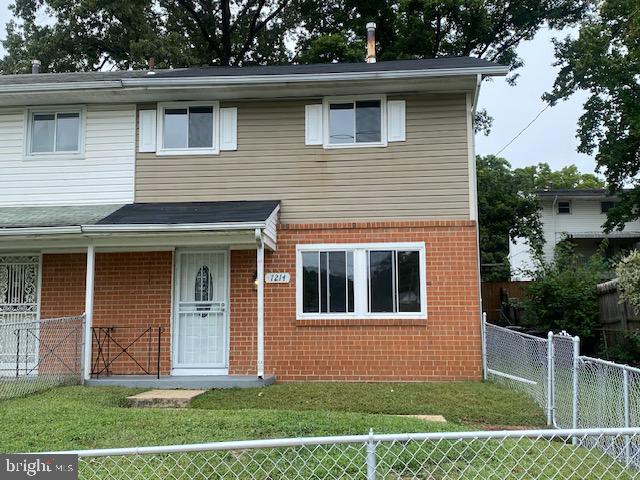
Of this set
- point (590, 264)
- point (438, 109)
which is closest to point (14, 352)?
point (438, 109)

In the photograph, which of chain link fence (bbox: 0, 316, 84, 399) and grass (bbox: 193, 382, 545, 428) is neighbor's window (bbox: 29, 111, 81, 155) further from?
grass (bbox: 193, 382, 545, 428)

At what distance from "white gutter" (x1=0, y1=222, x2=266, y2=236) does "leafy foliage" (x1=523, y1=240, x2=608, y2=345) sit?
8.45 meters

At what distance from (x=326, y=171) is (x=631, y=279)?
604 centimetres

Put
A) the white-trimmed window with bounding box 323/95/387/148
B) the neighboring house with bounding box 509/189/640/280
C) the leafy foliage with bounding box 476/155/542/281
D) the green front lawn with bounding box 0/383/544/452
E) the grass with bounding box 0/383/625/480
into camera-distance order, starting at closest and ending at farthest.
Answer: the grass with bounding box 0/383/625/480, the green front lawn with bounding box 0/383/544/452, the white-trimmed window with bounding box 323/95/387/148, the leafy foliage with bounding box 476/155/542/281, the neighboring house with bounding box 509/189/640/280

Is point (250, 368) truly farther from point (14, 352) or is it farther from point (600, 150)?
point (600, 150)

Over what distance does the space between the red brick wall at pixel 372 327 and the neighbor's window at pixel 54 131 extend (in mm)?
4022

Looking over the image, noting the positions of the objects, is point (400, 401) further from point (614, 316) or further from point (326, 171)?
point (614, 316)

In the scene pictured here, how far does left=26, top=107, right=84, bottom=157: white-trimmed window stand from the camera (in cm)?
1166

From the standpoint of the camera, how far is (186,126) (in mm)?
11539

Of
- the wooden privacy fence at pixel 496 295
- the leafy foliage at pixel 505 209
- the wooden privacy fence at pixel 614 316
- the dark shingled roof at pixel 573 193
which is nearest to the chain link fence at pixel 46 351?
the wooden privacy fence at pixel 614 316

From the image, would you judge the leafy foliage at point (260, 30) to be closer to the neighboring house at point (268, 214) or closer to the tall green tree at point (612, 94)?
the tall green tree at point (612, 94)

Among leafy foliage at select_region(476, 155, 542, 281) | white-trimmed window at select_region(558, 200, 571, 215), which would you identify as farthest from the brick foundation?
white-trimmed window at select_region(558, 200, 571, 215)

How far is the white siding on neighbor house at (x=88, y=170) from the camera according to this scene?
11477 mm

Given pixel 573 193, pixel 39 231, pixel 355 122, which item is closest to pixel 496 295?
pixel 355 122
